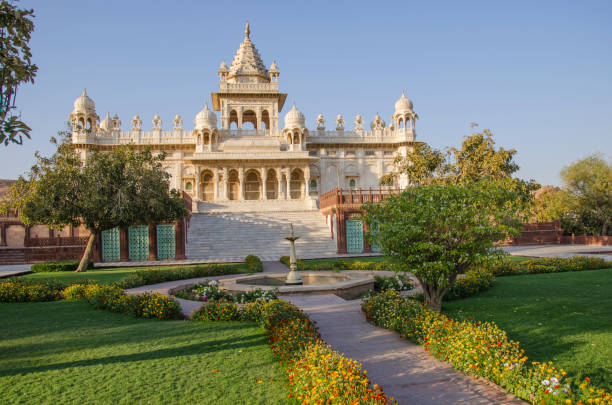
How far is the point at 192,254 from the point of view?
80.5ft

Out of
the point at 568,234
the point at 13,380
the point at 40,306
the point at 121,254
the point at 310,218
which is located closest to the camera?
the point at 13,380

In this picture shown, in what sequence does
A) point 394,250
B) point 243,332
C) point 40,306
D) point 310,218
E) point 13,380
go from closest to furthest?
1. point 13,380
2. point 243,332
3. point 394,250
4. point 40,306
5. point 310,218

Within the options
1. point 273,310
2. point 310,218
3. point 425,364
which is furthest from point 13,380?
point 310,218

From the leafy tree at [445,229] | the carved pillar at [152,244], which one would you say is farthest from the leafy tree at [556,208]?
the leafy tree at [445,229]

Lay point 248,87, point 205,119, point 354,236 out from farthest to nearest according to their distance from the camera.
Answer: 1. point 248,87
2. point 205,119
3. point 354,236

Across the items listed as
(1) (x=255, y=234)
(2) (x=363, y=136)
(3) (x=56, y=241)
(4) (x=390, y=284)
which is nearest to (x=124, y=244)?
(3) (x=56, y=241)

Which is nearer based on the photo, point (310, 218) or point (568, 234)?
point (310, 218)

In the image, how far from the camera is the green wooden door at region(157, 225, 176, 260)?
24250mm

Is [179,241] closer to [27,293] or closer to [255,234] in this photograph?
[255,234]

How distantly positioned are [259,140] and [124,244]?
70.4ft

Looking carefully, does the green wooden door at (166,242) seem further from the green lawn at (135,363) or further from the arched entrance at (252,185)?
the arched entrance at (252,185)

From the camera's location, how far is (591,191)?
106ft

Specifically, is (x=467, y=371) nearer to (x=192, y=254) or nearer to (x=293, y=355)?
(x=293, y=355)

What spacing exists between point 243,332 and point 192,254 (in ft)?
58.9
